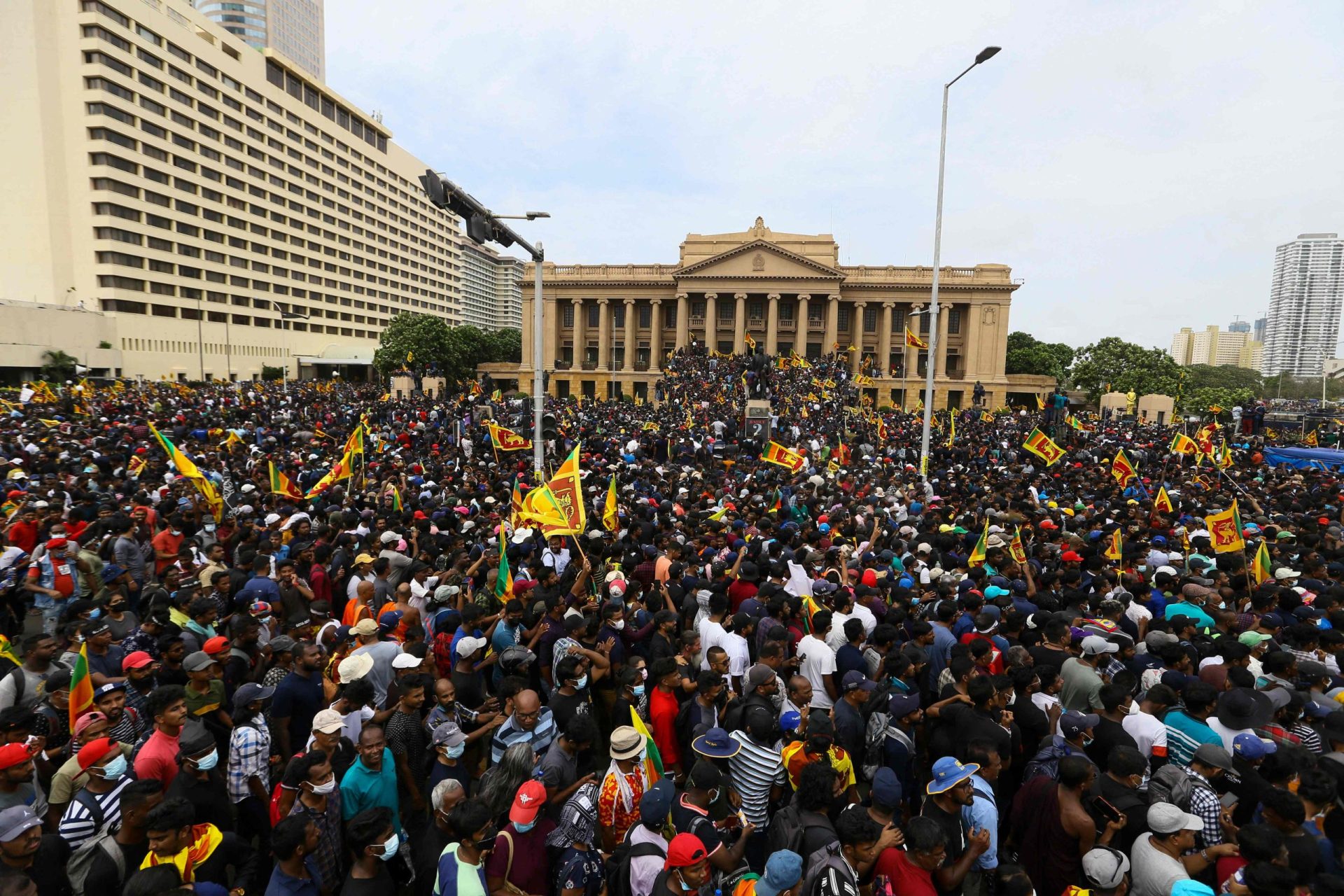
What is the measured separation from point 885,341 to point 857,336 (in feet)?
8.98

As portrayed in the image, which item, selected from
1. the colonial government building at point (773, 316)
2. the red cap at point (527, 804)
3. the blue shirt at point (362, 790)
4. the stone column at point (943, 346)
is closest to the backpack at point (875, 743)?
the red cap at point (527, 804)

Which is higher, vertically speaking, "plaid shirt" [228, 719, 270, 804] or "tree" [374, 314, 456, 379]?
"tree" [374, 314, 456, 379]

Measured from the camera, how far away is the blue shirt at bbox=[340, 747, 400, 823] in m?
3.89

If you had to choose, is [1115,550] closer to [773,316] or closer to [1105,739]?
[1105,739]

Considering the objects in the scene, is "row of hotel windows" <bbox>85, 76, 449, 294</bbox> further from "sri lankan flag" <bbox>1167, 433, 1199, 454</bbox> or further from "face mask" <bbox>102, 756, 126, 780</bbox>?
"sri lankan flag" <bbox>1167, 433, 1199, 454</bbox>

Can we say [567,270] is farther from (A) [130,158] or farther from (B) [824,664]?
(B) [824,664]

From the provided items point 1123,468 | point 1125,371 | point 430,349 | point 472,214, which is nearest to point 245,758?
point 472,214

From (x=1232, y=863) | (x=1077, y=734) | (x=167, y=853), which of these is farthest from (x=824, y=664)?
(x=167, y=853)

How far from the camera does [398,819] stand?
13.9 feet

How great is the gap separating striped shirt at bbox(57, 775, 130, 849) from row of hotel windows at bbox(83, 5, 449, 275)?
73.9 metres

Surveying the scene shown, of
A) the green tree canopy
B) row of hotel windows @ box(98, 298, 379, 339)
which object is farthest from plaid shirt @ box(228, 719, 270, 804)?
row of hotel windows @ box(98, 298, 379, 339)

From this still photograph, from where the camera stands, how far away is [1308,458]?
67.6 feet

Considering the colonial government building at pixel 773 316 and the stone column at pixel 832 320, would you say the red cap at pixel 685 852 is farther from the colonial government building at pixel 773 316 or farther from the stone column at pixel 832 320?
the stone column at pixel 832 320

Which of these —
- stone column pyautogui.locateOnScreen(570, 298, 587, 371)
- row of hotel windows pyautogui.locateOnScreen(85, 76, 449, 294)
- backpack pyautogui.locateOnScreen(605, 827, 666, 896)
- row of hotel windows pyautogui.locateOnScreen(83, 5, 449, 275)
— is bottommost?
backpack pyautogui.locateOnScreen(605, 827, 666, 896)
